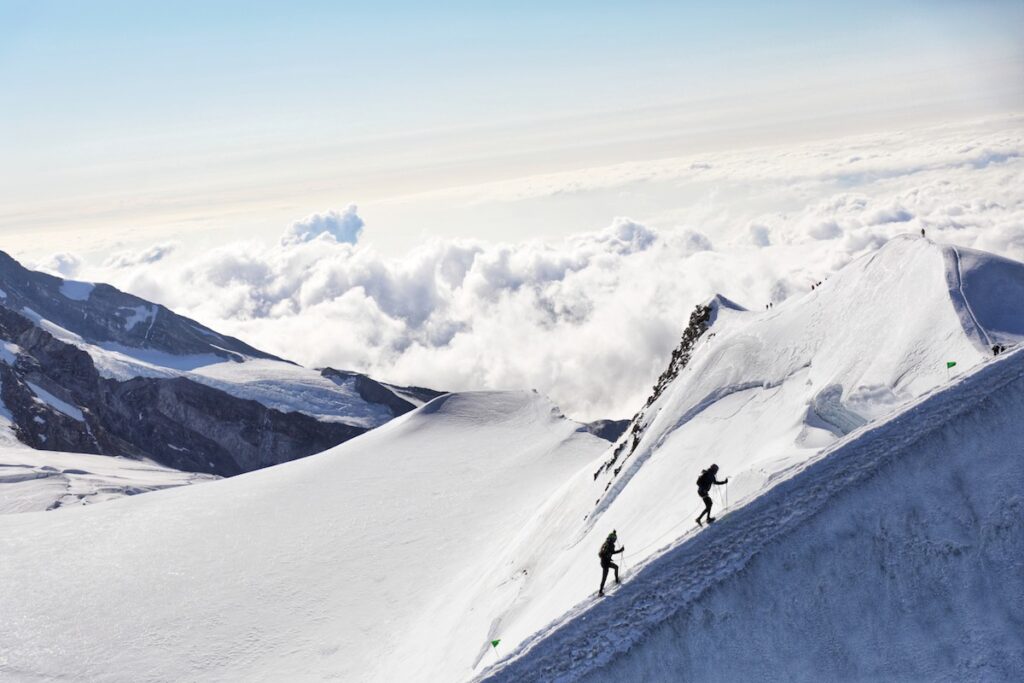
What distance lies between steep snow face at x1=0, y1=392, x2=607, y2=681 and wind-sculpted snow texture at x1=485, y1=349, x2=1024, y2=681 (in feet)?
43.3

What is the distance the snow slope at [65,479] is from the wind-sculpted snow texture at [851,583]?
93.5 m

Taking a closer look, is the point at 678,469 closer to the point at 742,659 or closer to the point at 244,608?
the point at 742,659

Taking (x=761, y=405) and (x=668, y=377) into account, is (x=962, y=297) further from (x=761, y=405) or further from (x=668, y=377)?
(x=668, y=377)

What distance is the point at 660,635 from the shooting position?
22.3 metres

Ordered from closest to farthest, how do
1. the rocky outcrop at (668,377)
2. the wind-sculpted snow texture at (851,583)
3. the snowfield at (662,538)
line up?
the wind-sculpted snow texture at (851,583)
the snowfield at (662,538)
the rocky outcrop at (668,377)

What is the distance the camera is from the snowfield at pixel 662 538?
22.2 metres

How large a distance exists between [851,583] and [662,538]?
6.74 m

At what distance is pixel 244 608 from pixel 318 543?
9441mm

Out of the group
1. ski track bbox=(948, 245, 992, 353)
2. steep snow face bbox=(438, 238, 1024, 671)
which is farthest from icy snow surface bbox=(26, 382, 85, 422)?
ski track bbox=(948, 245, 992, 353)

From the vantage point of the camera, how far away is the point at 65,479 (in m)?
117

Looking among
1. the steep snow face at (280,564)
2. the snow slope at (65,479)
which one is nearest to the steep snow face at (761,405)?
the steep snow face at (280,564)

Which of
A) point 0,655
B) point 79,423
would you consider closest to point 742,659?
point 0,655

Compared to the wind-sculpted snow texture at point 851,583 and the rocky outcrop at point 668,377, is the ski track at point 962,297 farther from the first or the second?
the rocky outcrop at point 668,377

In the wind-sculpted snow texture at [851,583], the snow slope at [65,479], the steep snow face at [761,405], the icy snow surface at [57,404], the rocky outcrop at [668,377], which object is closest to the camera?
the wind-sculpted snow texture at [851,583]
